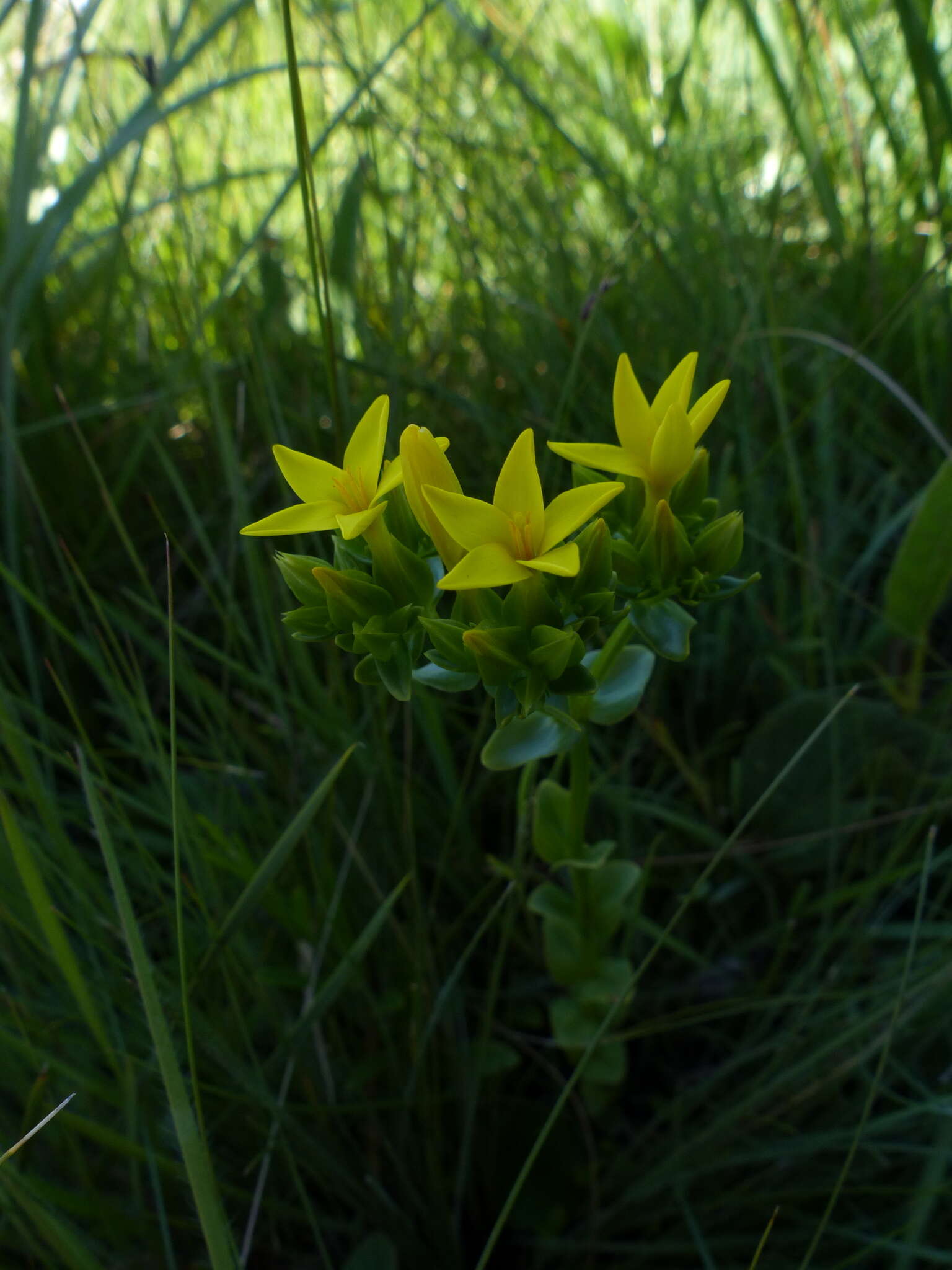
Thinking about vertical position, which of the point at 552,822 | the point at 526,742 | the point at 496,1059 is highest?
the point at 526,742

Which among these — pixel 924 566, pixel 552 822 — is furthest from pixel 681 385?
pixel 924 566

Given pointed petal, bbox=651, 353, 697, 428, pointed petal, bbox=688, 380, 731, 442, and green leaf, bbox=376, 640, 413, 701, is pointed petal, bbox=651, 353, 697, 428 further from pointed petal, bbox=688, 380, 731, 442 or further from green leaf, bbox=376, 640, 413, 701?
green leaf, bbox=376, 640, 413, 701

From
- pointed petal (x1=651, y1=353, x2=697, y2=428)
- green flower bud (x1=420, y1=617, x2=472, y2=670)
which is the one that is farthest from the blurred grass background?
pointed petal (x1=651, y1=353, x2=697, y2=428)

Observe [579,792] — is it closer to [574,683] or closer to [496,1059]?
[574,683]

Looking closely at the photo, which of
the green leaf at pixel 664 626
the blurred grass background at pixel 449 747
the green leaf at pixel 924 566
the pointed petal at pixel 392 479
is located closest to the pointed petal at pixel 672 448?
the green leaf at pixel 664 626

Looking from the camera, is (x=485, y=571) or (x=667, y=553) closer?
(x=485, y=571)

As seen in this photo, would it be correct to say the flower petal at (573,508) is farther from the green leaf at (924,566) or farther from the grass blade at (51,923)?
the green leaf at (924,566)

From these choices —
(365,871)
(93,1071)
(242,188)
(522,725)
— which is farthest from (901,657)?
(242,188)
